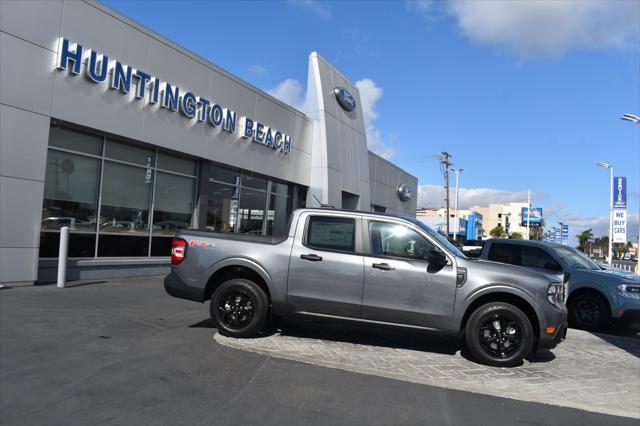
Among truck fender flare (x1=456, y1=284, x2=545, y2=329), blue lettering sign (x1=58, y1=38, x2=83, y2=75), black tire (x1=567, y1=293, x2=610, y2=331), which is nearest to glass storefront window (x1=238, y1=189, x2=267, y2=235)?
blue lettering sign (x1=58, y1=38, x2=83, y2=75)

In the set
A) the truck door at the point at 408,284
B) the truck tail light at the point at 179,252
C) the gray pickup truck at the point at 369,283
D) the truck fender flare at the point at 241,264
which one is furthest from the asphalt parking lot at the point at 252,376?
the truck tail light at the point at 179,252

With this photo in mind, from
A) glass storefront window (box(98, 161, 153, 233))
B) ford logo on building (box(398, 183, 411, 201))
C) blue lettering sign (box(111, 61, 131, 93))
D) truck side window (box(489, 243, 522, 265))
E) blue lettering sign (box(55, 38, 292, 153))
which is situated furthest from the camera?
ford logo on building (box(398, 183, 411, 201))

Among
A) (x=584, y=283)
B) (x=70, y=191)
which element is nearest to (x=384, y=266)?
(x=584, y=283)

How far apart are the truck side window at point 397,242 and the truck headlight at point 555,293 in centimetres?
147

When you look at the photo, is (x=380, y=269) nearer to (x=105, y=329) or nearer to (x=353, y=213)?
(x=353, y=213)

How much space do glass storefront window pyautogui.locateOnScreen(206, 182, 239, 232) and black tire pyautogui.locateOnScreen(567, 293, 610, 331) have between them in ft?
33.9

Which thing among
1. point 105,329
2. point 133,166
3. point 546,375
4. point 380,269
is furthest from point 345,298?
point 133,166

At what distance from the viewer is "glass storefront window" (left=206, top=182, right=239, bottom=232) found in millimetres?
15594

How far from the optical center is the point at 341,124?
73.9ft

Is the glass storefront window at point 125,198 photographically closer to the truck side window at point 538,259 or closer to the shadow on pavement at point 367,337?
the shadow on pavement at point 367,337

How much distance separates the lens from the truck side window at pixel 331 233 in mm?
6172

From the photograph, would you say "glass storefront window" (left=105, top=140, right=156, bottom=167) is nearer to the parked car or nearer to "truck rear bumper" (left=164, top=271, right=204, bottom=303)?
"truck rear bumper" (left=164, top=271, right=204, bottom=303)

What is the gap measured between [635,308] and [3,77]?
42.4 ft

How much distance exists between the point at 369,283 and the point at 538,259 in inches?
231
